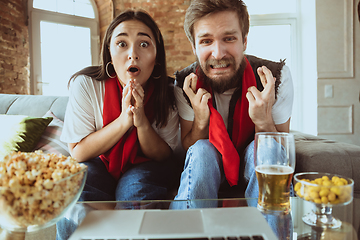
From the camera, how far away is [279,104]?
117 centimetres

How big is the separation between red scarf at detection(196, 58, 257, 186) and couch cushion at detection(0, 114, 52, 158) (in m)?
0.90

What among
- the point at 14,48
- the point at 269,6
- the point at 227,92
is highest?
the point at 269,6

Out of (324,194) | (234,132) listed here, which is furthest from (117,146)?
(324,194)

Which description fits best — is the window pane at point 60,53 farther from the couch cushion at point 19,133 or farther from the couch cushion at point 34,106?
the couch cushion at point 19,133

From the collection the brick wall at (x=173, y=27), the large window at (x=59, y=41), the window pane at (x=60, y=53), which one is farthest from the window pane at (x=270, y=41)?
the window pane at (x=60, y=53)

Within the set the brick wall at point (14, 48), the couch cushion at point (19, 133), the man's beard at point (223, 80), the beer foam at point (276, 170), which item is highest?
the brick wall at point (14, 48)

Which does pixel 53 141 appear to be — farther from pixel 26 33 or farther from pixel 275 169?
pixel 26 33

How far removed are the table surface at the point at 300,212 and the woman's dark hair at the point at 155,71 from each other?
0.57 meters

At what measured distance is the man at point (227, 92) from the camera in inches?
41.2

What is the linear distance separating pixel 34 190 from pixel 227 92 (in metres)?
0.99

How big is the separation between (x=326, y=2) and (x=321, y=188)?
3241mm

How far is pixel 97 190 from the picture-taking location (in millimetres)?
1028

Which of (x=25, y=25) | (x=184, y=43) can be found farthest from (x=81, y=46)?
(x=184, y=43)

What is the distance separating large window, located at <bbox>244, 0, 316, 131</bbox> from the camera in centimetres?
355
